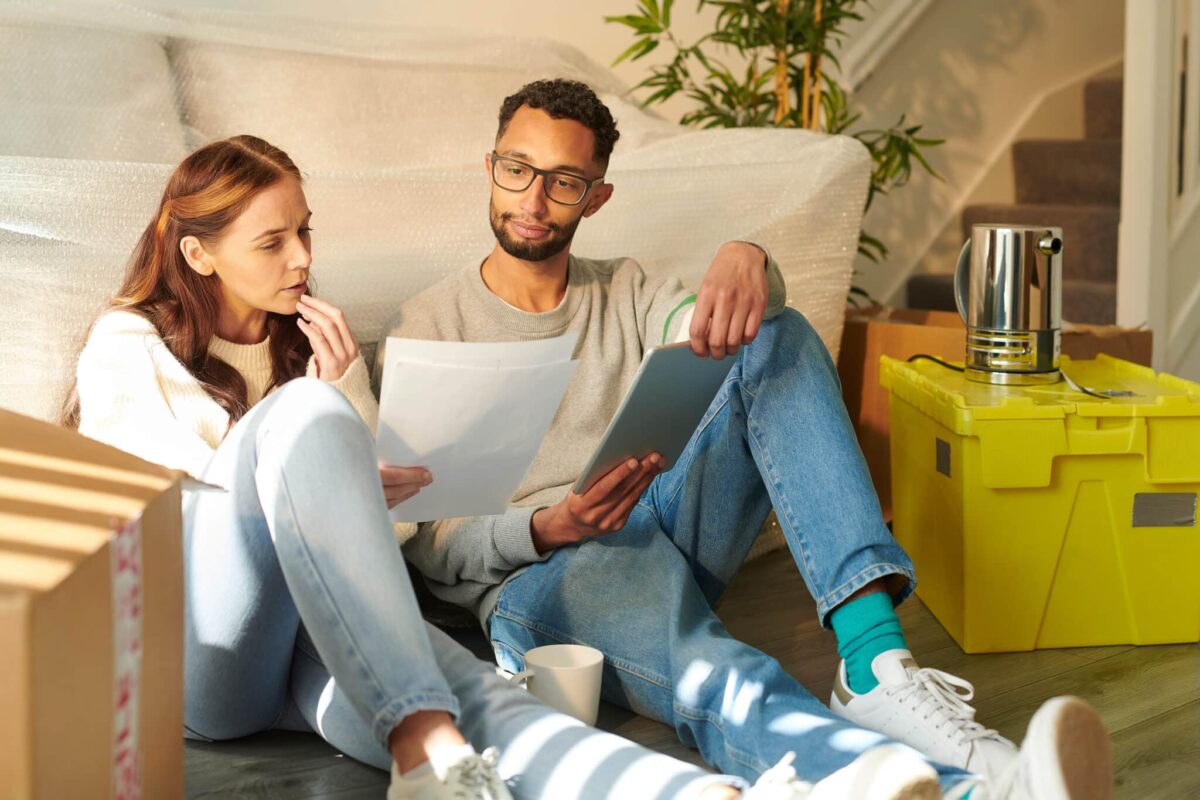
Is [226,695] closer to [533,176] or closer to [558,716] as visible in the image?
[558,716]

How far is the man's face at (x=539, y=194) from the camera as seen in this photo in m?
1.42

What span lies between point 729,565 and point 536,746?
472 mm

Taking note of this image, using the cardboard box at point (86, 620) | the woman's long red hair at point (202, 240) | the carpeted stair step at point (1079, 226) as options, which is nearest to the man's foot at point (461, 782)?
the cardboard box at point (86, 620)

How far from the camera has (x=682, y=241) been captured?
189 centimetres

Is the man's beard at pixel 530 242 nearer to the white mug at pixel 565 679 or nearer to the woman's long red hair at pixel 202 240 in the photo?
the woman's long red hair at pixel 202 240

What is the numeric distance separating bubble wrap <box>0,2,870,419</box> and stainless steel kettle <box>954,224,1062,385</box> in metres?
0.36

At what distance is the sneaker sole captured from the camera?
815 mm

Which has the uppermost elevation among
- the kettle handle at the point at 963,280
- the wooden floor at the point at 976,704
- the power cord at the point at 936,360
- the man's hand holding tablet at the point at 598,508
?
the kettle handle at the point at 963,280

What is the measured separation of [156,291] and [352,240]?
1.24 feet

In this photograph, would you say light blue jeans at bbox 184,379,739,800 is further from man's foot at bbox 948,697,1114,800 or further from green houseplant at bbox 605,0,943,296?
green houseplant at bbox 605,0,943,296

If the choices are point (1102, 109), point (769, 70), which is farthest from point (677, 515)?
point (1102, 109)

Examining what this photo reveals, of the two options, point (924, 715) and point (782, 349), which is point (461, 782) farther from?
point (782, 349)

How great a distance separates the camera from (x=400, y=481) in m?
1.16

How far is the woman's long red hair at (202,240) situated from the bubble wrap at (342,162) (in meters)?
0.14
